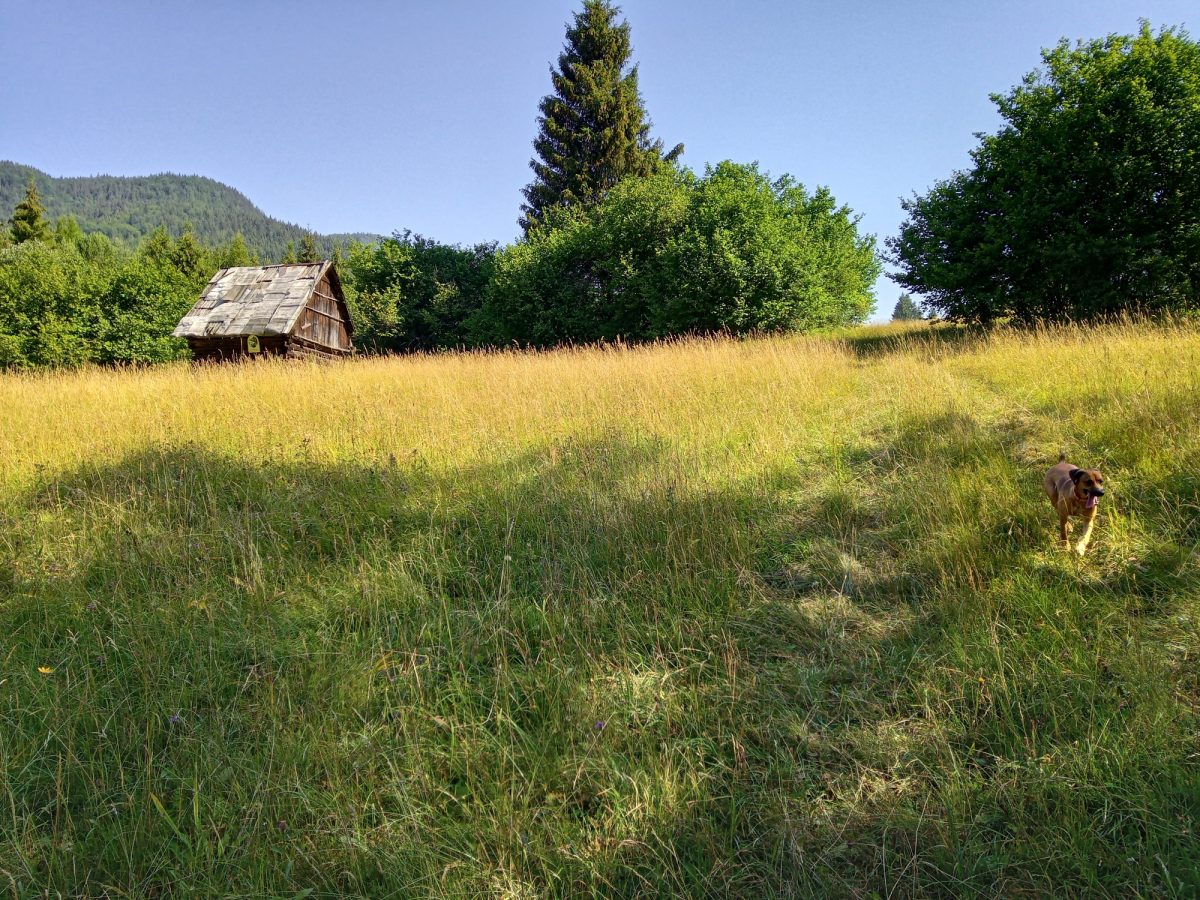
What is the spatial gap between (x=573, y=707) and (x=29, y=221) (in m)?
58.7

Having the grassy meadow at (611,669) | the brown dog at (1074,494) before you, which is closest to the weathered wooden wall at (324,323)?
the grassy meadow at (611,669)

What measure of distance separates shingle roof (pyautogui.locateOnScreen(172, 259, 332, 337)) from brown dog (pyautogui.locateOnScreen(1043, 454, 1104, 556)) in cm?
1976

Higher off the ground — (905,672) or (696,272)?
→ (696,272)

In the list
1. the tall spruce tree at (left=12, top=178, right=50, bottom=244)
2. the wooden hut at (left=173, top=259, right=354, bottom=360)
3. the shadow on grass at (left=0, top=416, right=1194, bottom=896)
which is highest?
the tall spruce tree at (left=12, top=178, right=50, bottom=244)

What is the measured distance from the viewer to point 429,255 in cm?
2878

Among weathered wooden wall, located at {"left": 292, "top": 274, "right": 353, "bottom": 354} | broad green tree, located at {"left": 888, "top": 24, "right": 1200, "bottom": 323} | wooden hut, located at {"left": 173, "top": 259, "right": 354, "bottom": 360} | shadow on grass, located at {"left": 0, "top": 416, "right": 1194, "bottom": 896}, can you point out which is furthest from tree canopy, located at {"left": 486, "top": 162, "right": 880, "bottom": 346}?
shadow on grass, located at {"left": 0, "top": 416, "right": 1194, "bottom": 896}

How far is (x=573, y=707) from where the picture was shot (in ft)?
6.73

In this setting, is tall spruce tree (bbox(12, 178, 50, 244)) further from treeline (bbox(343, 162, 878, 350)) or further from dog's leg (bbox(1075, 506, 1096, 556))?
dog's leg (bbox(1075, 506, 1096, 556))

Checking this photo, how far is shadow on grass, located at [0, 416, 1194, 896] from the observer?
5.08ft

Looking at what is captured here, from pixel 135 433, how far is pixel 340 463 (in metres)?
2.91

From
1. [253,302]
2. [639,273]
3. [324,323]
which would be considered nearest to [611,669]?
[639,273]

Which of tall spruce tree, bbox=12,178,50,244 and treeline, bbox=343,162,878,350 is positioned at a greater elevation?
tall spruce tree, bbox=12,178,50,244

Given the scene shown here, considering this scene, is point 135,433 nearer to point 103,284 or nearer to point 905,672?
point 905,672

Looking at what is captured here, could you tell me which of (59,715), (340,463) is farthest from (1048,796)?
(340,463)
